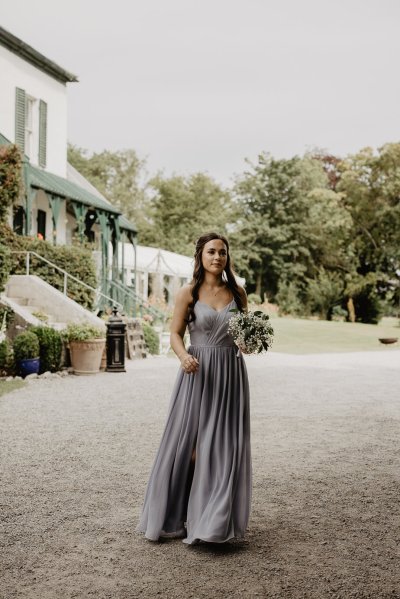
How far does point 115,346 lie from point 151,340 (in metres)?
4.59

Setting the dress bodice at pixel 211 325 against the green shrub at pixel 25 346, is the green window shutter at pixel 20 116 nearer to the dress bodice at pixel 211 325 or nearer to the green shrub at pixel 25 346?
the green shrub at pixel 25 346

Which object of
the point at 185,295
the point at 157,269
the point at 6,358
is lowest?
the point at 6,358

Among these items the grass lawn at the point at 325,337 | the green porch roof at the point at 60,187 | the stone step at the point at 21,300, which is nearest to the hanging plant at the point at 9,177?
the stone step at the point at 21,300

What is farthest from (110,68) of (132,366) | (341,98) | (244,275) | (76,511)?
(76,511)

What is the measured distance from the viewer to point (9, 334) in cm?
1556

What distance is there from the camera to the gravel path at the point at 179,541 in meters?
3.92

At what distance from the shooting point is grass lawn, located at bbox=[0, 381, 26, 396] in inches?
474

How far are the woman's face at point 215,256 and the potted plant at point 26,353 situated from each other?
9.41m

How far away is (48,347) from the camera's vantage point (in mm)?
14141

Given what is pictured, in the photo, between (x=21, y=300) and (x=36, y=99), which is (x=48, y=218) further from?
(x=21, y=300)

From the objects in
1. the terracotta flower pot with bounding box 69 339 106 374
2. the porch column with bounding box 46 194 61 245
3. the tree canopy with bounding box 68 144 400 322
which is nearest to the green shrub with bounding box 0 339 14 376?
the terracotta flower pot with bounding box 69 339 106 374

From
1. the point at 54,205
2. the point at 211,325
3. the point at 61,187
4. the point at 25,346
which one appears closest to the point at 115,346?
the point at 25,346

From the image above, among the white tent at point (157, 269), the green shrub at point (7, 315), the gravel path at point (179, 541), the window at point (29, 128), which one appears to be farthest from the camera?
the white tent at point (157, 269)

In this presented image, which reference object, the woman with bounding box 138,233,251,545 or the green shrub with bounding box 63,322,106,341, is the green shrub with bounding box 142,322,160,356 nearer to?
the green shrub with bounding box 63,322,106,341
